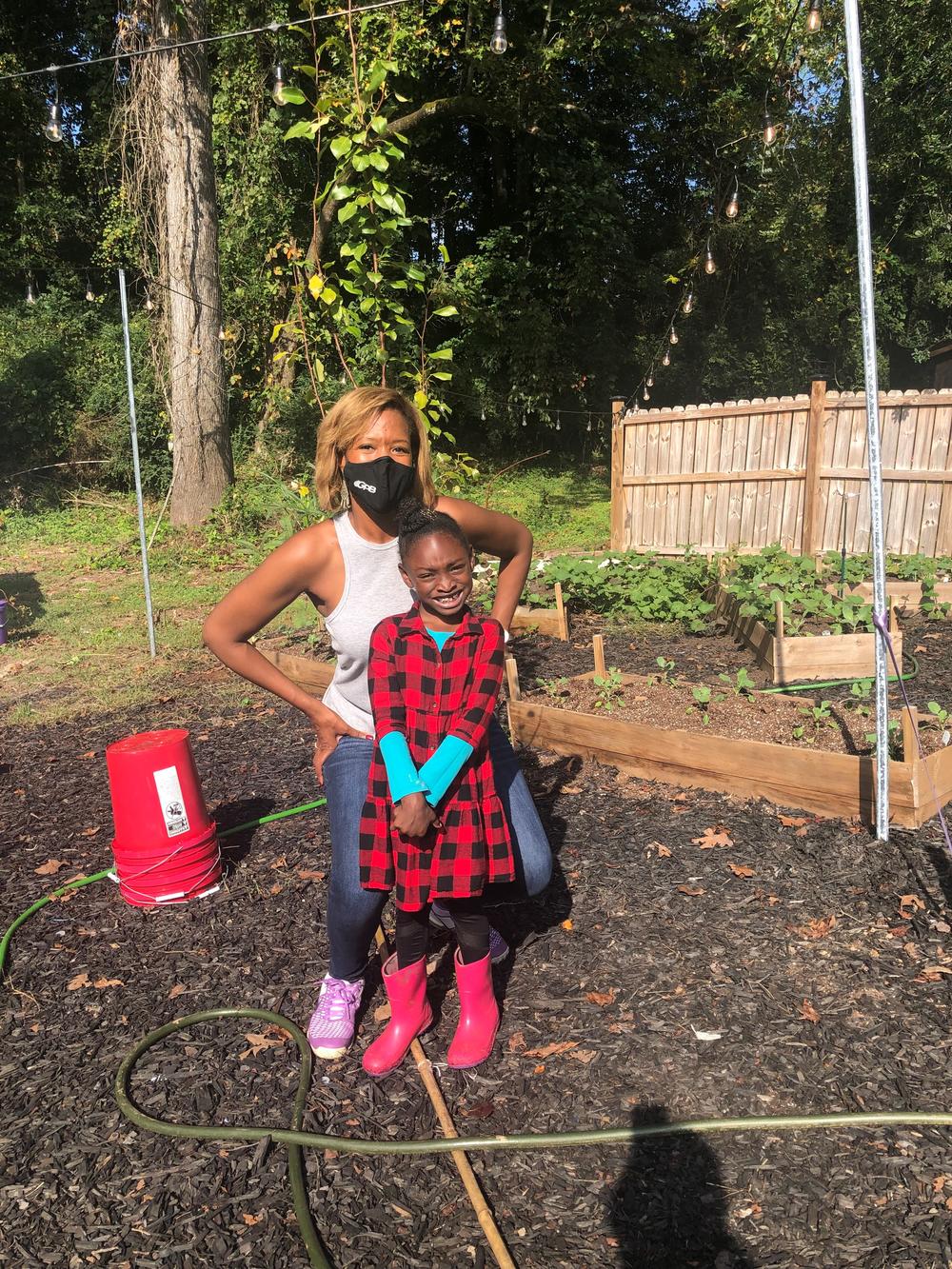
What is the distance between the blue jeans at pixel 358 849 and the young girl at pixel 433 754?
0.11m

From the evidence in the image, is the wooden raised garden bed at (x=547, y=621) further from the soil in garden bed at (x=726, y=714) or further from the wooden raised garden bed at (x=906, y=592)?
the wooden raised garden bed at (x=906, y=592)

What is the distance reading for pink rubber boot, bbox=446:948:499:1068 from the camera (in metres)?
2.42

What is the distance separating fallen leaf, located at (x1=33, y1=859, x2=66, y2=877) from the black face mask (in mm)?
2163

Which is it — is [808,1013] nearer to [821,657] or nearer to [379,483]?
[379,483]

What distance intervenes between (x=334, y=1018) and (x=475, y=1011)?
1.32 ft

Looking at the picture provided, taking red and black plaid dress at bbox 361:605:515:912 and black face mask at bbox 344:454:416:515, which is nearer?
red and black plaid dress at bbox 361:605:515:912

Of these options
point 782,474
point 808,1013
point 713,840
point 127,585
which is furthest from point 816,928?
point 127,585

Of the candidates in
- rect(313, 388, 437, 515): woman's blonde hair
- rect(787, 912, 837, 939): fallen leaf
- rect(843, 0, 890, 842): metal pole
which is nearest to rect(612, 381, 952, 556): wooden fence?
rect(843, 0, 890, 842): metal pole

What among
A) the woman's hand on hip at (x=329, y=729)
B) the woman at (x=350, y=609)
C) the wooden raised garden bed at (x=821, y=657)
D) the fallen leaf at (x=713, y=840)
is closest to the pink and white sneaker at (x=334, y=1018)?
the woman at (x=350, y=609)

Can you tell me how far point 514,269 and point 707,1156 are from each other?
1740 cm

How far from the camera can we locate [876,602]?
3033 millimetres

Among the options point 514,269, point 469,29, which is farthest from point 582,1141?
point 514,269

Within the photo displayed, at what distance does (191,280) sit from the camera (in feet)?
36.8

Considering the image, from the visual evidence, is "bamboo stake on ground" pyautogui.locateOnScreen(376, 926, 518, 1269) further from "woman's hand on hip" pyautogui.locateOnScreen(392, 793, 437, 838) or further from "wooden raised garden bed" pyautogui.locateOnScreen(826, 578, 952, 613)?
"wooden raised garden bed" pyautogui.locateOnScreen(826, 578, 952, 613)
